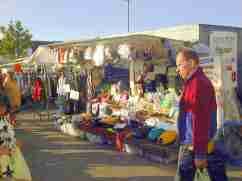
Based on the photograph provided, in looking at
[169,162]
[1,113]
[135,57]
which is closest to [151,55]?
[135,57]

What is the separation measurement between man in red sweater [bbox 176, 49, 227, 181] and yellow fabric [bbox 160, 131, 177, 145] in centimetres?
298

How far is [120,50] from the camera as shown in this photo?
8.48 metres

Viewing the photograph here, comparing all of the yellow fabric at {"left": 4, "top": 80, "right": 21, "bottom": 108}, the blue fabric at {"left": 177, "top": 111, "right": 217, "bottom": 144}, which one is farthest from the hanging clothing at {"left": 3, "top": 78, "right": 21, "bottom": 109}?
the blue fabric at {"left": 177, "top": 111, "right": 217, "bottom": 144}

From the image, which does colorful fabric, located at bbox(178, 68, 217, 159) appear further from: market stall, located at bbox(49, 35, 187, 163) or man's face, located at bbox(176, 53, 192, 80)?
market stall, located at bbox(49, 35, 187, 163)

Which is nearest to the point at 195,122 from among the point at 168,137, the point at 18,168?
the point at 18,168

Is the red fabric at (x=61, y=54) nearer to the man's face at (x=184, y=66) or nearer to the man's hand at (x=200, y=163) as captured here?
the man's face at (x=184, y=66)

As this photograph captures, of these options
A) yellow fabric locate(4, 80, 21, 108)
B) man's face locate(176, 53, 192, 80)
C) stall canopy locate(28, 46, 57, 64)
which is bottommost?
yellow fabric locate(4, 80, 21, 108)

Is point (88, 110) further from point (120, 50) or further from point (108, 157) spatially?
point (108, 157)

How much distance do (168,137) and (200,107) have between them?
3.55 meters

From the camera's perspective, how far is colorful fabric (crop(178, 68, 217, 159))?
11.5 feet

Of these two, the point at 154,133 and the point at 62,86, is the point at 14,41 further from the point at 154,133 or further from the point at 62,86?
the point at 154,133

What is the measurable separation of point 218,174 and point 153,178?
2.02 m

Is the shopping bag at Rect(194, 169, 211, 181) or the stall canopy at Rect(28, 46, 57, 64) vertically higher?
the stall canopy at Rect(28, 46, 57, 64)

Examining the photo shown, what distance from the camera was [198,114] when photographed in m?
3.52
